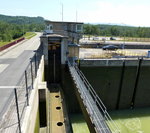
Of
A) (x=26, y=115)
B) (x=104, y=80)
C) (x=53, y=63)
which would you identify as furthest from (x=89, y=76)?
(x=26, y=115)

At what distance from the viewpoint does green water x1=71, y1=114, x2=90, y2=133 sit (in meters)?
13.5

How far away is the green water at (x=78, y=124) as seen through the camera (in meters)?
13.5

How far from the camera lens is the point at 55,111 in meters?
10.9

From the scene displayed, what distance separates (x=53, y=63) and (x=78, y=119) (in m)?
6.37

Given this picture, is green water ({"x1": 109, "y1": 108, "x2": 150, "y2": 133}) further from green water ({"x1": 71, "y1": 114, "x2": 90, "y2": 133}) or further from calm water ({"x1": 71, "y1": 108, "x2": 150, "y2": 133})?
green water ({"x1": 71, "y1": 114, "x2": 90, "y2": 133})

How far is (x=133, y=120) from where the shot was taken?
15.3 metres

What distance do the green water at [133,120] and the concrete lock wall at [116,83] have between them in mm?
923

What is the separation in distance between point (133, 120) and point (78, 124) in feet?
19.0

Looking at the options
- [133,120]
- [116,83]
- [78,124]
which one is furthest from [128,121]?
[78,124]

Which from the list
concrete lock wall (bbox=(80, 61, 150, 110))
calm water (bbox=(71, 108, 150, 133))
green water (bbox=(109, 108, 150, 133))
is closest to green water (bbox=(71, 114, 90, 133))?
calm water (bbox=(71, 108, 150, 133))

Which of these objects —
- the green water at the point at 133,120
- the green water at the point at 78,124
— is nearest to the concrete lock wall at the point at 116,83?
the green water at the point at 133,120

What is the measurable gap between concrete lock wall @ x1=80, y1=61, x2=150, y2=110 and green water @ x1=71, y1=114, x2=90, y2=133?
3598 millimetres

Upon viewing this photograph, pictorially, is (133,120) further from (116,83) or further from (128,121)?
(116,83)

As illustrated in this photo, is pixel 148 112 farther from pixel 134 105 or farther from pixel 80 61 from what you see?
pixel 80 61
